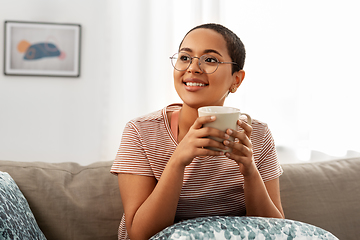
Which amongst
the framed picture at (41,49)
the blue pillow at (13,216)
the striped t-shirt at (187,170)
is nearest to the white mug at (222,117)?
the striped t-shirt at (187,170)

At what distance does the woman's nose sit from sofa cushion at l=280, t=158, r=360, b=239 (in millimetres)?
688

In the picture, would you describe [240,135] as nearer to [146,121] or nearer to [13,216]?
[146,121]

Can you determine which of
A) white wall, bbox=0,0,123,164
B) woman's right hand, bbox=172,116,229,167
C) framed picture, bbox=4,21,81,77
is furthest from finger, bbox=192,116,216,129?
framed picture, bbox=4,21,81,77

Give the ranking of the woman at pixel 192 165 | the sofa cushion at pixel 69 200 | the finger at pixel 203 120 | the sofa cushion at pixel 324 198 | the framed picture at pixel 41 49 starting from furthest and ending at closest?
the framed picture at pixel 41 49
the sofa cushion at pixel 324 198
the sofa cushion at pixel 69 200
the woman at pixel 192 165
the finger at pixel 203 120

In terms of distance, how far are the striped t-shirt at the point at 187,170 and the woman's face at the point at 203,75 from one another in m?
0.19

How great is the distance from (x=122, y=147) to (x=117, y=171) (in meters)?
0.09

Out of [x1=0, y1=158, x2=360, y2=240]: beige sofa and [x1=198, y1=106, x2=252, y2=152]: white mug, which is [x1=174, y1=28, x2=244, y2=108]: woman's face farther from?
[x1=0, y1=158, x2=360, y2=240]: beige sofa

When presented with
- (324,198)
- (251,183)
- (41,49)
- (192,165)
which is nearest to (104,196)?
(192,165)

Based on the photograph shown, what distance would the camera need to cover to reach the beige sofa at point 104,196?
1.31m

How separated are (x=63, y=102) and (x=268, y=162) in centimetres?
216

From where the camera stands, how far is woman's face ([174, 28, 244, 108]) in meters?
1.12

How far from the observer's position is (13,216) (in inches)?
38.5

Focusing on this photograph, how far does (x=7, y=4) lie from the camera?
9.61 ft

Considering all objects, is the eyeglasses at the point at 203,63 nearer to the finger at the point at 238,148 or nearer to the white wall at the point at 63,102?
the finger at the point at 238,148
